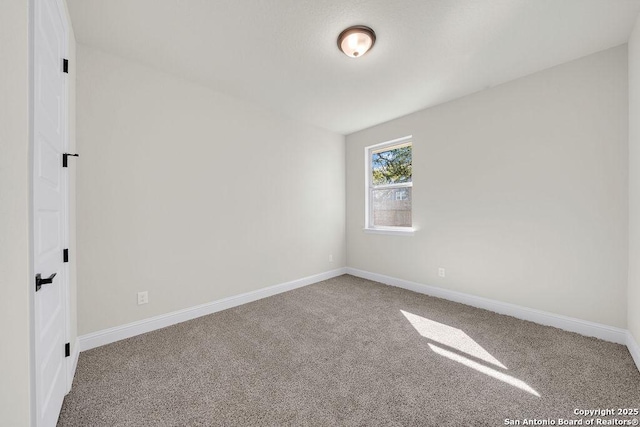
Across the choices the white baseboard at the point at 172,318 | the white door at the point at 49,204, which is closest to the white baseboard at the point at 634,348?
the white baseboard at the point at 172,318

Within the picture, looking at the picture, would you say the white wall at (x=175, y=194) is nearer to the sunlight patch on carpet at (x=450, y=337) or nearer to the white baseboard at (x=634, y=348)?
the sunlight patch on carpet at (x=450, y=337)

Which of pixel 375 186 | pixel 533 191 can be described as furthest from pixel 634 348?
pixel 375 186

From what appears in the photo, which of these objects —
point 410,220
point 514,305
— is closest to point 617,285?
point 514,305

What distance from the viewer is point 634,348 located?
1917mm

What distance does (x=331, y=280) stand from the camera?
4184 millimetres

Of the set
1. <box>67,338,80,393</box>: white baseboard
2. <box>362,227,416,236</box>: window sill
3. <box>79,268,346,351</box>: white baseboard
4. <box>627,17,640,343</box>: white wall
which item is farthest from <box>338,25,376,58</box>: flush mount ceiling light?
<box>67,338,80,393</box>: white baseboard

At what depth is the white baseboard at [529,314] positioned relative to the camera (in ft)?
7.22

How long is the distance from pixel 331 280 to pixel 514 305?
2401 millimetres

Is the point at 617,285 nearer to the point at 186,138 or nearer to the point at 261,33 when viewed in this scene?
the point at 261,33

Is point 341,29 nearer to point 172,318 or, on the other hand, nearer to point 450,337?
point 450,337

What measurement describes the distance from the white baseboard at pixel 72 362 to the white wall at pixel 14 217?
0.94 meters

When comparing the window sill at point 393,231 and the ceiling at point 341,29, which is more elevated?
the ceiling at point 341,29

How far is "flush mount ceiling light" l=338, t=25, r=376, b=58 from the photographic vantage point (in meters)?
1.94

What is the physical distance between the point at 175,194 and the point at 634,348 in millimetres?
4141
